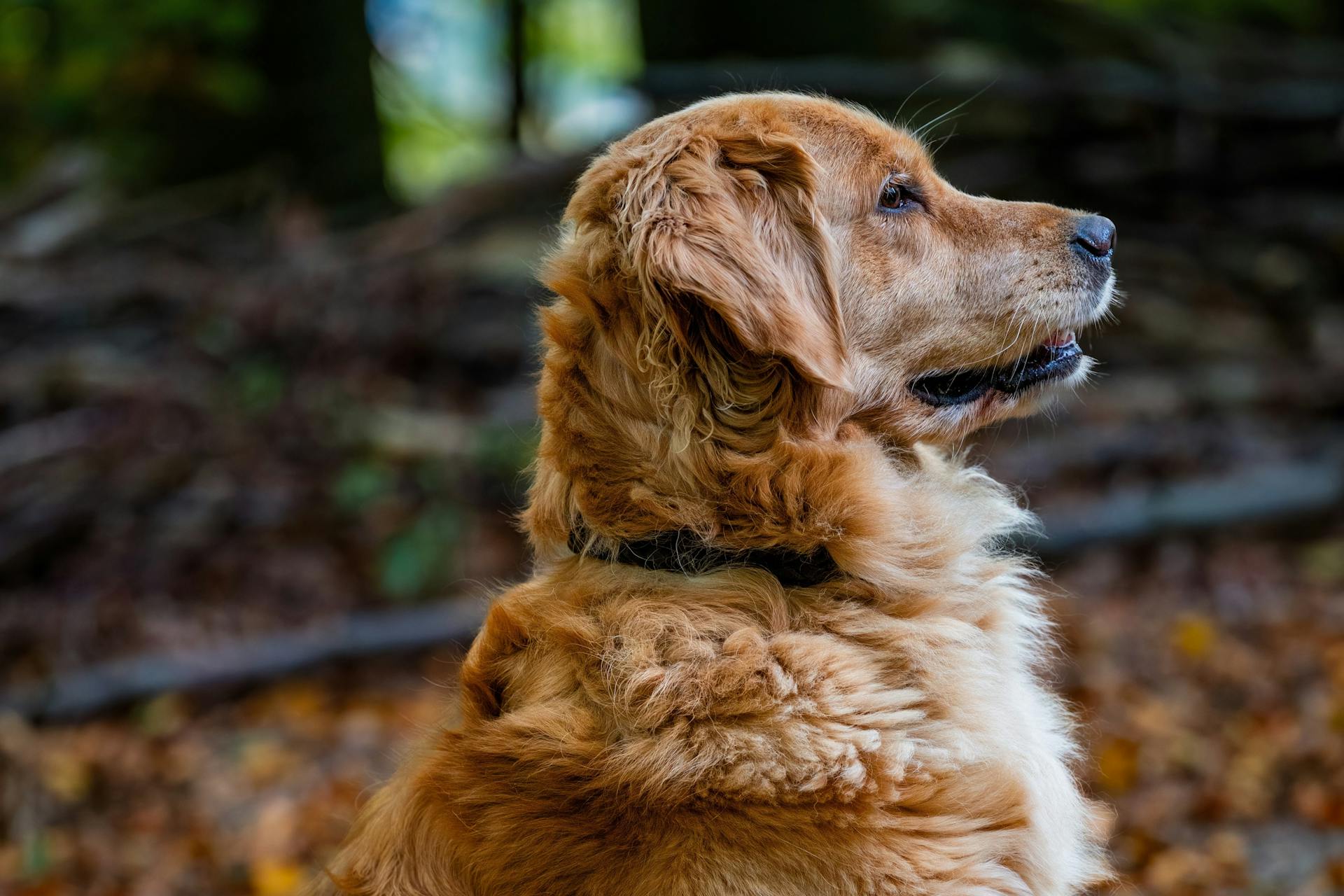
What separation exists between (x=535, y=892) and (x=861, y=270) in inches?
68.7

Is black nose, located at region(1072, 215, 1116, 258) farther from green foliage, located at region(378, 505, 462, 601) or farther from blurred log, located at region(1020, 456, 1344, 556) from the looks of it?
green foliage, located at region(378, 505, 462, 601)

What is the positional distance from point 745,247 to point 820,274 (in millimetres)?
292

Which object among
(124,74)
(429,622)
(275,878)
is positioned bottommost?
(429,622)

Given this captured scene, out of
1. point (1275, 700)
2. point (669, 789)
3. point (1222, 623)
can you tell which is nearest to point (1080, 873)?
point (669, 789)

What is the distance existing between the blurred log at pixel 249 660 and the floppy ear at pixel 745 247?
3.44 meters

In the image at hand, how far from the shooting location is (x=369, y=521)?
24.2 ft

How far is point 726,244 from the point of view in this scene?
2.65 m

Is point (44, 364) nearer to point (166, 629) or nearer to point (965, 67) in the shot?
point (166, 629)

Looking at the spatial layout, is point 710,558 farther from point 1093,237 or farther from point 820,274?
point 1093,237

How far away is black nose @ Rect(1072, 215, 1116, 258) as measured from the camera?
324 centimetres

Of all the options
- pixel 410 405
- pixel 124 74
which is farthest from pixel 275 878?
pixel 124 74

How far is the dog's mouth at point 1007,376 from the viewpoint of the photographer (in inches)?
124

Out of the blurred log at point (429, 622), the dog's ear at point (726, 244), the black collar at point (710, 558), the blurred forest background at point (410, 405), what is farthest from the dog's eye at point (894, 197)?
the blurred log at point (429, 622)

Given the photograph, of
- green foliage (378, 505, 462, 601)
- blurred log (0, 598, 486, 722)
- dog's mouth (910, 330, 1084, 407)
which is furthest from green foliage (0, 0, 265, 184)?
dog's mouth (910, 330, 1084, 407)
